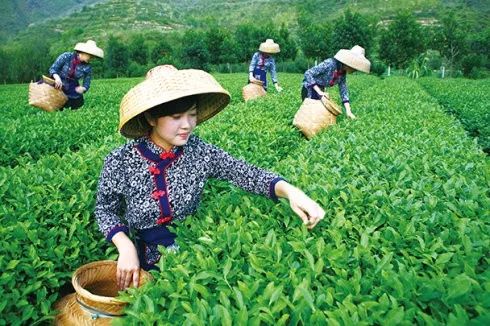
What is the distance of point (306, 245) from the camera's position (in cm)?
209

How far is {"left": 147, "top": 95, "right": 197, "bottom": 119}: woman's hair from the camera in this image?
2.37 m

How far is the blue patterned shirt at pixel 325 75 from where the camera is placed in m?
7.14

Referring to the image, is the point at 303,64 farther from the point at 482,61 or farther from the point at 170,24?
the point at 170,24

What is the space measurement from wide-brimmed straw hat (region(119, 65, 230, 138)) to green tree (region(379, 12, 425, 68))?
4566 centimetres

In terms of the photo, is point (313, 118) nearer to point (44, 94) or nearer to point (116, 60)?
point (44, 94)

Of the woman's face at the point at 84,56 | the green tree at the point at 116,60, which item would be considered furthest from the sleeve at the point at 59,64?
the green tree at the point at 116,60

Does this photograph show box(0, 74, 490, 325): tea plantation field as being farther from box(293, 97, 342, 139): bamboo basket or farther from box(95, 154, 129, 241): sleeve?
box(293, 97, 342, 139): bamboo basket

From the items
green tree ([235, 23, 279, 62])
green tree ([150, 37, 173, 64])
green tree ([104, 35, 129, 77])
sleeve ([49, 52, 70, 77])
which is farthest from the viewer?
green tree ([150, 37, 173, 64])

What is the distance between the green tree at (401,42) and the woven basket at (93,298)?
46.1m

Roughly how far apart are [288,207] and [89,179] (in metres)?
1.90

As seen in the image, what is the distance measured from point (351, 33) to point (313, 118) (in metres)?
43.0

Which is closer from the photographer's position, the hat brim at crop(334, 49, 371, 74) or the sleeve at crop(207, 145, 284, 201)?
the sleeve at crop(207, 145, 284, 201)

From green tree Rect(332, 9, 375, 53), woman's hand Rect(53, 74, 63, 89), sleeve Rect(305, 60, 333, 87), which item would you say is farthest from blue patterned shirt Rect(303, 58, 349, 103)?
green tree Rect(332, 9, 375, 53)

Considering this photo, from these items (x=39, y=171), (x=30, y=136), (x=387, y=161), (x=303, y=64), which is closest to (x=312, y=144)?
(x=387, y=161)
